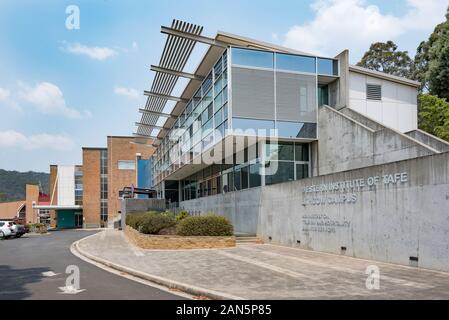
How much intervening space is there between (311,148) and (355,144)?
405 centimetres

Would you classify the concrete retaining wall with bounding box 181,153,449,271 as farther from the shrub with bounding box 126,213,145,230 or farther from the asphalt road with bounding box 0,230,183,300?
the shrub with bounding box 126,213,145,230

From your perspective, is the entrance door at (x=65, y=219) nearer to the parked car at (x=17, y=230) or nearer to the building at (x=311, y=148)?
the parked car at (x=17, y=230)

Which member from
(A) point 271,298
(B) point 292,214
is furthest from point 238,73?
(A) point 271,298

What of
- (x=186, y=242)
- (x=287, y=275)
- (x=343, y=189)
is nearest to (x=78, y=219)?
(x=186, y=242)

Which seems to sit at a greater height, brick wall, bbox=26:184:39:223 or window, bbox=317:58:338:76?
window, bbox=317:58:338:76

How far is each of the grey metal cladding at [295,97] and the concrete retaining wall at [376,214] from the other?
4.51 m

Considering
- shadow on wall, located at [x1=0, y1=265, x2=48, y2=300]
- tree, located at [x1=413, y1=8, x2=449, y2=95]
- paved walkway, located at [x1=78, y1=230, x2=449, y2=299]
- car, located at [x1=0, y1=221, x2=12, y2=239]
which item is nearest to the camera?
paved walkway, located at [x1=78, y1=230, x2=449, y2=299]

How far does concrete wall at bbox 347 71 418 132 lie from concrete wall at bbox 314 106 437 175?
5.21ft

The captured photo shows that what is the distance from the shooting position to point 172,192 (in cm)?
4594

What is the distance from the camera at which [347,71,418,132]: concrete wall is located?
894 inches

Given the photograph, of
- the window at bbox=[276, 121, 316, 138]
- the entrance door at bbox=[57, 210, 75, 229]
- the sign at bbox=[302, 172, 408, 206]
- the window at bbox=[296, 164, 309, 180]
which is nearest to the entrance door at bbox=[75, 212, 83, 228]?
the entrance door at bbox=[57, 210, 75, 229]

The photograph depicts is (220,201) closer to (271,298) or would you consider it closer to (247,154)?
(247,154)

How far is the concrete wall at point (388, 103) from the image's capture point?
22.7m

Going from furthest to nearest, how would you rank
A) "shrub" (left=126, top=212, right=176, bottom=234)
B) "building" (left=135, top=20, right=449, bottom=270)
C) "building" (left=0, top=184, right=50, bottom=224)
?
"building" (left=0, top=184, right=50, bottom=224), "shrub" (left=126, top=212, right=176, bottom=234), "building" (left=135, top=20, right=449, bottom=270)
